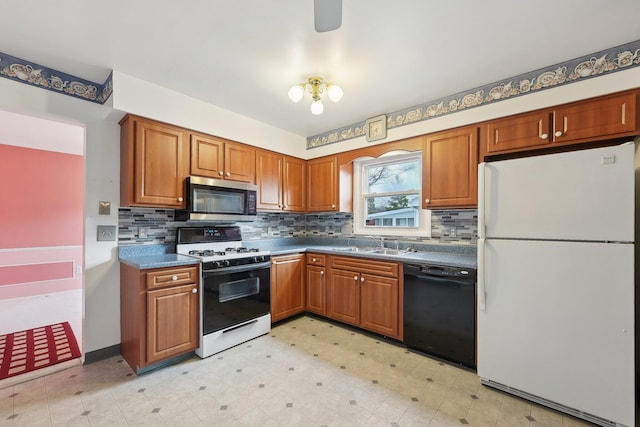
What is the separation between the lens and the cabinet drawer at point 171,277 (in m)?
2.24

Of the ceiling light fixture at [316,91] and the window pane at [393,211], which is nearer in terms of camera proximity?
the ceiling light fixture at [316,91]

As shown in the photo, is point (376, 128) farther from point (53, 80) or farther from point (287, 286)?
point (53, 80)

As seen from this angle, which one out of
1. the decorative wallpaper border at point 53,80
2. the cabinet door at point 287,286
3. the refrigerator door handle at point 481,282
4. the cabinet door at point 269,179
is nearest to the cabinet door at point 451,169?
the refrigerator door handle at point 481,282

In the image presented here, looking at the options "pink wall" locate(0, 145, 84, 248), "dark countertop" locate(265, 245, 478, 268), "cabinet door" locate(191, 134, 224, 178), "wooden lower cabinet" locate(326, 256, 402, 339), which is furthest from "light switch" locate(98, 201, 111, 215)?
"wooden lower cabinet" locate(326, 256, 402, 339)

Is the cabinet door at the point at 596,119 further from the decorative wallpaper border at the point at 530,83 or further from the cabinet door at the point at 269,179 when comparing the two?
the cabinet door at the point at 269,179

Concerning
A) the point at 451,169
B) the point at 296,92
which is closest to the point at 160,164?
the point at 296,92

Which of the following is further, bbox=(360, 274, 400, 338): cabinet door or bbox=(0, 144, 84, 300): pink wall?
bbox=(0, 144, 84, 300): pink wall

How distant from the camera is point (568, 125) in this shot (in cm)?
207

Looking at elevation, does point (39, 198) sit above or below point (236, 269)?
above

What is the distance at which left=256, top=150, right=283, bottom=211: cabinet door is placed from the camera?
3404 millimetres

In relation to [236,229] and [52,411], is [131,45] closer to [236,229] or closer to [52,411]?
[236,229]

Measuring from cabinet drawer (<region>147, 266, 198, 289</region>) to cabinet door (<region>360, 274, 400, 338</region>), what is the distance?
1.70 m

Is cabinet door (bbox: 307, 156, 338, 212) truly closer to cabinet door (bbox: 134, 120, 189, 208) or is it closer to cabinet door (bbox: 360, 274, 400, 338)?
cabinet door (bbox: 360, 274, 400, 338)

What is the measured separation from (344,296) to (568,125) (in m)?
2.51
